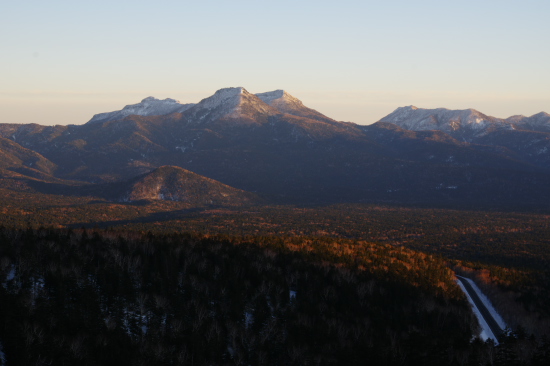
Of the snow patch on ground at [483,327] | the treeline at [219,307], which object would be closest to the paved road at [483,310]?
the snow patch on ground at [483,327]

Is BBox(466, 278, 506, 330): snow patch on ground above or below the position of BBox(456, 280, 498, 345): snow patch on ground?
below

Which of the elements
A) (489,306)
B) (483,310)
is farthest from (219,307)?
(489,306)

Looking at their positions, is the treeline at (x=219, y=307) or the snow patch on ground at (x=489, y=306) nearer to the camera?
the treeline at (x=219, y=307)

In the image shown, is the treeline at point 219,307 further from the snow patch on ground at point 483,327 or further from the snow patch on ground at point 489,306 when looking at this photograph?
the snow patch on ground at point 489,306

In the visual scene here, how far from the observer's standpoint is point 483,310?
93688mm

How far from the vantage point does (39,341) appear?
5269 centimetres

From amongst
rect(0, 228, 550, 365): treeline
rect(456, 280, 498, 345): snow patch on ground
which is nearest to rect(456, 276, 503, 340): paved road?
rect(456, 280, 498, 345): snow patch on ground

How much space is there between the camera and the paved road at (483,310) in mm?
84294

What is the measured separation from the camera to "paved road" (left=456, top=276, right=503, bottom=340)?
84.3 m

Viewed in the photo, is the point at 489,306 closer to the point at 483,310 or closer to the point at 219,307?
the point at 483,310

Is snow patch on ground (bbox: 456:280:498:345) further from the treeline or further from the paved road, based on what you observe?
the treeline

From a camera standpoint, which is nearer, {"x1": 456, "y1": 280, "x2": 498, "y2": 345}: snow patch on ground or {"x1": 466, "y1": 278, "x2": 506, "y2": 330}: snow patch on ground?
{"x1": 456, "y1": 280, "x2": 498, "y2": 345}: snow patch on ground

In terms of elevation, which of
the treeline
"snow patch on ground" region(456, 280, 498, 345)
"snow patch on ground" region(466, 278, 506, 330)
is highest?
the treeline

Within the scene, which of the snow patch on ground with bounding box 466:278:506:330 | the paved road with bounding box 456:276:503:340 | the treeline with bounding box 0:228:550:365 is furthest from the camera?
the snow patch on ground with bounding box 466:278:506:330
